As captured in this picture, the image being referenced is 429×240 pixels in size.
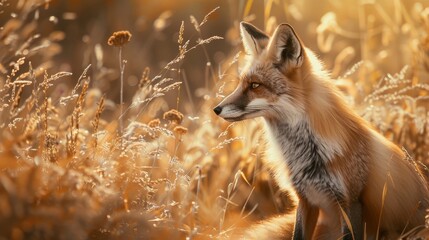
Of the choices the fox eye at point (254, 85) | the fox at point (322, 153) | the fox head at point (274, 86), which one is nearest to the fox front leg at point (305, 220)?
the fox at point (322, 153)

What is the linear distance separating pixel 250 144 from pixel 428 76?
1.86m

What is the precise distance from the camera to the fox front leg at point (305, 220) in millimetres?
3789

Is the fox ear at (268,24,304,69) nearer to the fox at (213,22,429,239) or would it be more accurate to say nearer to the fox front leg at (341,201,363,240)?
the fox at (213,22,429,239)

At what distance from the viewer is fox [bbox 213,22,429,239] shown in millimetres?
3643

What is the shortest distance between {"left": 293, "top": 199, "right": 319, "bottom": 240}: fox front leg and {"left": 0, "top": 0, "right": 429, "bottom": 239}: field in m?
0.33

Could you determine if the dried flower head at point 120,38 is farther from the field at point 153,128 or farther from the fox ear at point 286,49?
the fox ear at point 286,49

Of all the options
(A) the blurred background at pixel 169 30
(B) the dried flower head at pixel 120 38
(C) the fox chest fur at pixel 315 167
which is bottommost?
(C) the fox chest fur at pixel 315 167

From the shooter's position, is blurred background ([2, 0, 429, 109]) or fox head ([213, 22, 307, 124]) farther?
blurred background ([2, 0, 429, 109])

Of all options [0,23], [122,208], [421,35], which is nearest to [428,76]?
[421,35]

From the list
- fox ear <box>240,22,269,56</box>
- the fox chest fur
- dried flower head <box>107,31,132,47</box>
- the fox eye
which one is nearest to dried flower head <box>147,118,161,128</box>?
dried flower head <box>107,31,132,47</box>

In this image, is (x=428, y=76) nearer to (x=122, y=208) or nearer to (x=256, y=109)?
(x=256, y=109)

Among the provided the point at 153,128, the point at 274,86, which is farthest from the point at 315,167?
the point at 153,128

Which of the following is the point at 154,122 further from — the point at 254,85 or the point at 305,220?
the point at 305,220

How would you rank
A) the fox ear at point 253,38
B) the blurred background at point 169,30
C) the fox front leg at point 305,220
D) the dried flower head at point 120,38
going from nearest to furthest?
1. the dried flower head at point 120,38
2. the fox front leg at point 305,220
3. the fox ear at point 253,38
4. the blurred background at point 169,30
